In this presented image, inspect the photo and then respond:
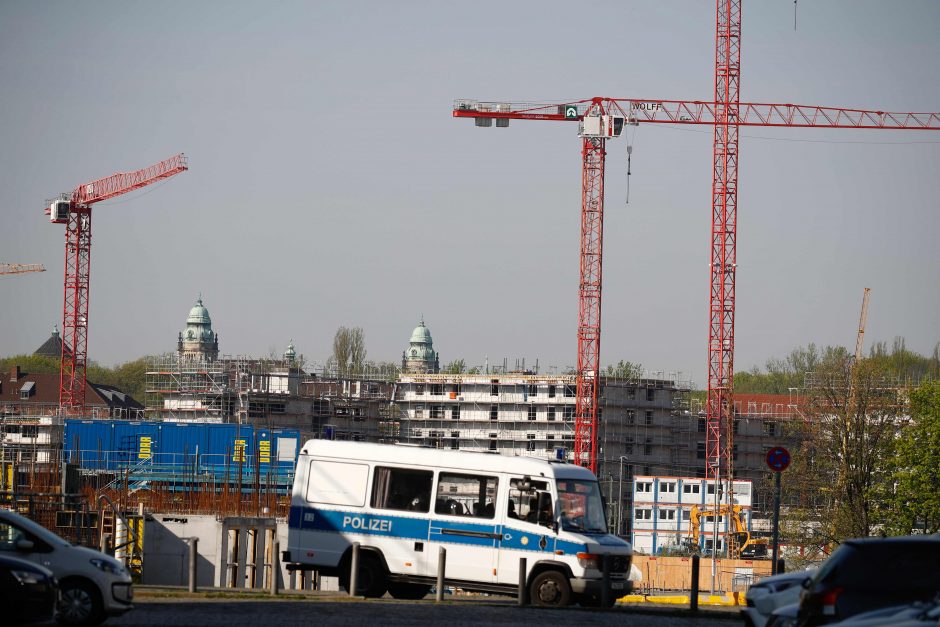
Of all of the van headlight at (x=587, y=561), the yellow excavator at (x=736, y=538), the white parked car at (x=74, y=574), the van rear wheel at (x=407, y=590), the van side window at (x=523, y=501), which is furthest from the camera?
the yellow excavator at (x=736, y=538)

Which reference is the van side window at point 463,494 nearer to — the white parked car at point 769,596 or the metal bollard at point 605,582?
the metal bollard at point 605,582

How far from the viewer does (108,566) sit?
57.1 ft

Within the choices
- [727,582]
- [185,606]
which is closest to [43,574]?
[185,606]

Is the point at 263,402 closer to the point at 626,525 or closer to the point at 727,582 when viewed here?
the point at 626,525

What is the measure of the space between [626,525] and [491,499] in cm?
9622

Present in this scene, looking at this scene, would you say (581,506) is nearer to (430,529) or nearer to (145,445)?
(430,529)

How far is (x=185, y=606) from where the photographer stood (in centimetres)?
2019

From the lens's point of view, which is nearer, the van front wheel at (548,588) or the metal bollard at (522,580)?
the metal bollard at (522,580)

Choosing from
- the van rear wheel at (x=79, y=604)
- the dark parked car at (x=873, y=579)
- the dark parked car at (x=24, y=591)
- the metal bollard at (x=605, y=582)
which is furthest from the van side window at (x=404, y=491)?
the dark parked car at (x=873, y=579)

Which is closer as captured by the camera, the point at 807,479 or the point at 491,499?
the point at 491,499

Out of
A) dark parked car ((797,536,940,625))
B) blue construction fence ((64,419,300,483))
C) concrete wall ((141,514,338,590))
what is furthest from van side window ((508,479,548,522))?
blue construction fence ((64,419,300,483))

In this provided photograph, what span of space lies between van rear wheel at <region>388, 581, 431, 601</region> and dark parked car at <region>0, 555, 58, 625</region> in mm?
9081

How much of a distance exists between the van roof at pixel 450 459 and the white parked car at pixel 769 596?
18.4 ft

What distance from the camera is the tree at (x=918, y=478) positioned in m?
55.1
